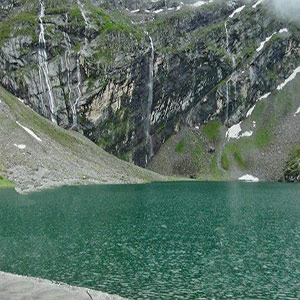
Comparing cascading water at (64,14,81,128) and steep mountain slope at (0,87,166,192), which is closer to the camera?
steep mountain slope at (0,87,166,192)

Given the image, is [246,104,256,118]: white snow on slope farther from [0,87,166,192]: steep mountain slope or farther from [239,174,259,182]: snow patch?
[0,87,166,192]: steep mountain slope

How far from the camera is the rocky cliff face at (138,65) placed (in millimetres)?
148250

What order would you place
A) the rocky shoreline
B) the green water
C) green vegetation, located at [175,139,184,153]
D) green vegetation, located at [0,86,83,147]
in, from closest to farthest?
the rocky shoreline, the green water, green vegetation, located at [0,86,83,147], green vegetation, located at [175,139,184,153]

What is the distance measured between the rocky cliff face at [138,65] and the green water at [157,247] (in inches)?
3426

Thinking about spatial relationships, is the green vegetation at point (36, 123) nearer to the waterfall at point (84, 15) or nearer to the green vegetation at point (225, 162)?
the waterfall at point (84, 15)

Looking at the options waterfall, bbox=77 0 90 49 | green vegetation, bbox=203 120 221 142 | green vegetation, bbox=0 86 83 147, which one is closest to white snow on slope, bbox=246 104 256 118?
green vegetation, bbox=203 120 221 142

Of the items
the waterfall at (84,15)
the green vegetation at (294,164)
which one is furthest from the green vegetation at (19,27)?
the green vegetation at (294,164)

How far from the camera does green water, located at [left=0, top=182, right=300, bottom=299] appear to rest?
27.0 meters

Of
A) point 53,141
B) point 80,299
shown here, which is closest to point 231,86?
point 53,141

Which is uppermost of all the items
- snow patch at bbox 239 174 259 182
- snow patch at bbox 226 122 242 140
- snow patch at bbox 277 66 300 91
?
snow patch at bbox 277 66 300 91

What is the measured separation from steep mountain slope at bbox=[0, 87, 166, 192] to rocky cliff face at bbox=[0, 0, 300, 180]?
14.7 m

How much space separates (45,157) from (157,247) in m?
69.9

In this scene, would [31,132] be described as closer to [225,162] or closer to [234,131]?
[225,162]

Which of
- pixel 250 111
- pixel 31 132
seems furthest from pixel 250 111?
pixel 31 132
